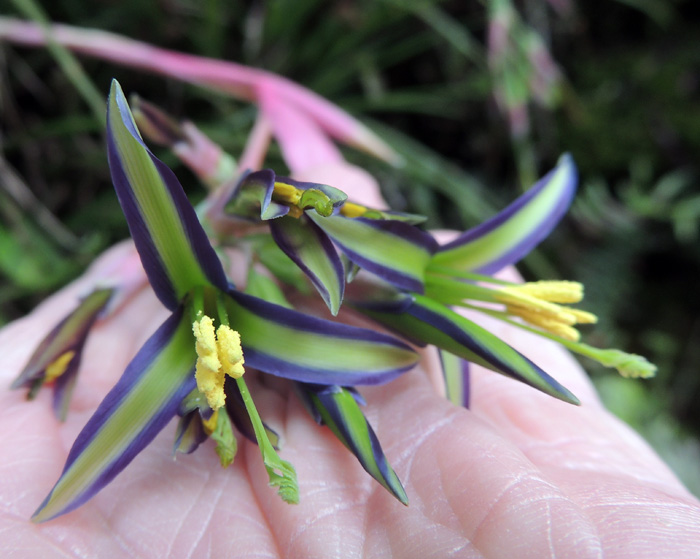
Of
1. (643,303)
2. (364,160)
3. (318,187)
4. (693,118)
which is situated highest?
(693,118)

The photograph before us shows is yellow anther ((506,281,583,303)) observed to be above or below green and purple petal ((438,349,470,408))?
above

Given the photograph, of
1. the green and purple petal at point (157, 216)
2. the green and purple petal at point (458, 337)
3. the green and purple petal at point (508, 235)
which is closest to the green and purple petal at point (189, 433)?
the green and purple petal at point (157, 216)

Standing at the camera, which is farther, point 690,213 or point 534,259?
point 534,259

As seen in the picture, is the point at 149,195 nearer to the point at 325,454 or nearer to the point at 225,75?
the point at 325,454

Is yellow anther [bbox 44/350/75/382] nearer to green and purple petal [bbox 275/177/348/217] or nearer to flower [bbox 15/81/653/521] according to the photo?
flower [bbox 15/81/653/521]

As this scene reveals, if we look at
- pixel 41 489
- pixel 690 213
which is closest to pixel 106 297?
pixel 41 489

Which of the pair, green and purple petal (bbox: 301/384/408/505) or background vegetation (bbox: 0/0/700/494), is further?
background vegetation (bbox: 0/0/700/494)

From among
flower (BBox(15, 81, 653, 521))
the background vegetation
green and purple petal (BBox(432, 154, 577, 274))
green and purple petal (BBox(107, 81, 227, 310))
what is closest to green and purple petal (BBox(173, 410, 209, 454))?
flower (BBox(15, 81, 653, 521))
